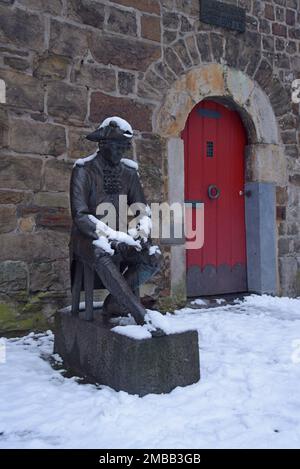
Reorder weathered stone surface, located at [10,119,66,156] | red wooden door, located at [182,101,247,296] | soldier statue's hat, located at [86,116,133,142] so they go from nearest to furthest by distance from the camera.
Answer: soldier statue's hat, located at [86,116,133,142] < weathered stone surface, located at [10,119,66,156] < red wooden door, located at [182,101,247,296]

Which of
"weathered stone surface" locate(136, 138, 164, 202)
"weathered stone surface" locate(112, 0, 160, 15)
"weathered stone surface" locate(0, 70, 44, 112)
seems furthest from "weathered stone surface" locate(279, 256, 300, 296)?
"weathered stone surface" locate(0, 70, 44, 112)

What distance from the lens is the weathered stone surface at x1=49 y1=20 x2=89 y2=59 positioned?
3951 millimetres

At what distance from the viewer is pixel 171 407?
2.18 m

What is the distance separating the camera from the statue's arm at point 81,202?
8.74 feet

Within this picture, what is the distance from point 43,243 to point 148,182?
47.7 inches

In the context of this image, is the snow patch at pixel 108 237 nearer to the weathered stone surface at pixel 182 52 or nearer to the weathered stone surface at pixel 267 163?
the weathered stone surface at pixel 182 52

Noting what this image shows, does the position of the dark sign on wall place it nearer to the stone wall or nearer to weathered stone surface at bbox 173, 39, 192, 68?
the stone wall

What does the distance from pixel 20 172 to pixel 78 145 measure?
23.4 inches

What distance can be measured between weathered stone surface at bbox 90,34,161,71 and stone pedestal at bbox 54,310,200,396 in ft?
8.59

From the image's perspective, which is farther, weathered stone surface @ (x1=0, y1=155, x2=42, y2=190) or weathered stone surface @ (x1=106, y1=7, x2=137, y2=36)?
weathered stone surface @ (x1=106, y1=7, x2=137, y2=36)

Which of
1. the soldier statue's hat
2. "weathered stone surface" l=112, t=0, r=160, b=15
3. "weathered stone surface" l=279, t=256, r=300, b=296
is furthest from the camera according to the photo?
"weathered stone surface" l=279, t=256, r=300, b=296

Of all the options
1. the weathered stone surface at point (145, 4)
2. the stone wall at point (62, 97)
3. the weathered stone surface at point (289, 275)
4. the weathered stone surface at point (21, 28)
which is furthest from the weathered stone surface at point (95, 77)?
the weathered stone surface at point (289, 275)

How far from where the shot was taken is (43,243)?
12.5ft

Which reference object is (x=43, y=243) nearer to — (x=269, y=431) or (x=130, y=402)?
(x=130, y=402)
